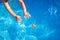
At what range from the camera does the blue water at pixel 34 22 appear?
1411 millimetres

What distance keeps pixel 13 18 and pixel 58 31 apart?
1.40 ft

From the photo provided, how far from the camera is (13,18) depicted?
1.42 metres

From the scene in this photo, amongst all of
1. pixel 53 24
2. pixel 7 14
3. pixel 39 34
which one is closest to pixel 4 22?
pixel 7 14

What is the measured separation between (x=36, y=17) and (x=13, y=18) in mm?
210

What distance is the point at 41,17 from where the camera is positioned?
143 centimetres

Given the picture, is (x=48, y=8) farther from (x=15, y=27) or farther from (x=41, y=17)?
(x=15, y=27)

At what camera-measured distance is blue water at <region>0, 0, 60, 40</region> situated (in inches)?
55.6

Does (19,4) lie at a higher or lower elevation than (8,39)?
higher

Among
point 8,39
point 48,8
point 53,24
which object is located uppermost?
point 48,8

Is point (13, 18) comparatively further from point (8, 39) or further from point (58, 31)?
point (58, 31)

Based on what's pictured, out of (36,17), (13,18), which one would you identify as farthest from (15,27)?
(36,17)

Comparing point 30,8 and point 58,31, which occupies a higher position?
point 30,8

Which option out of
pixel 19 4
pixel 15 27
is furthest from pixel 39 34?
pixel 19 4

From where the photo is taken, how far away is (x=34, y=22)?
4.68 feet
